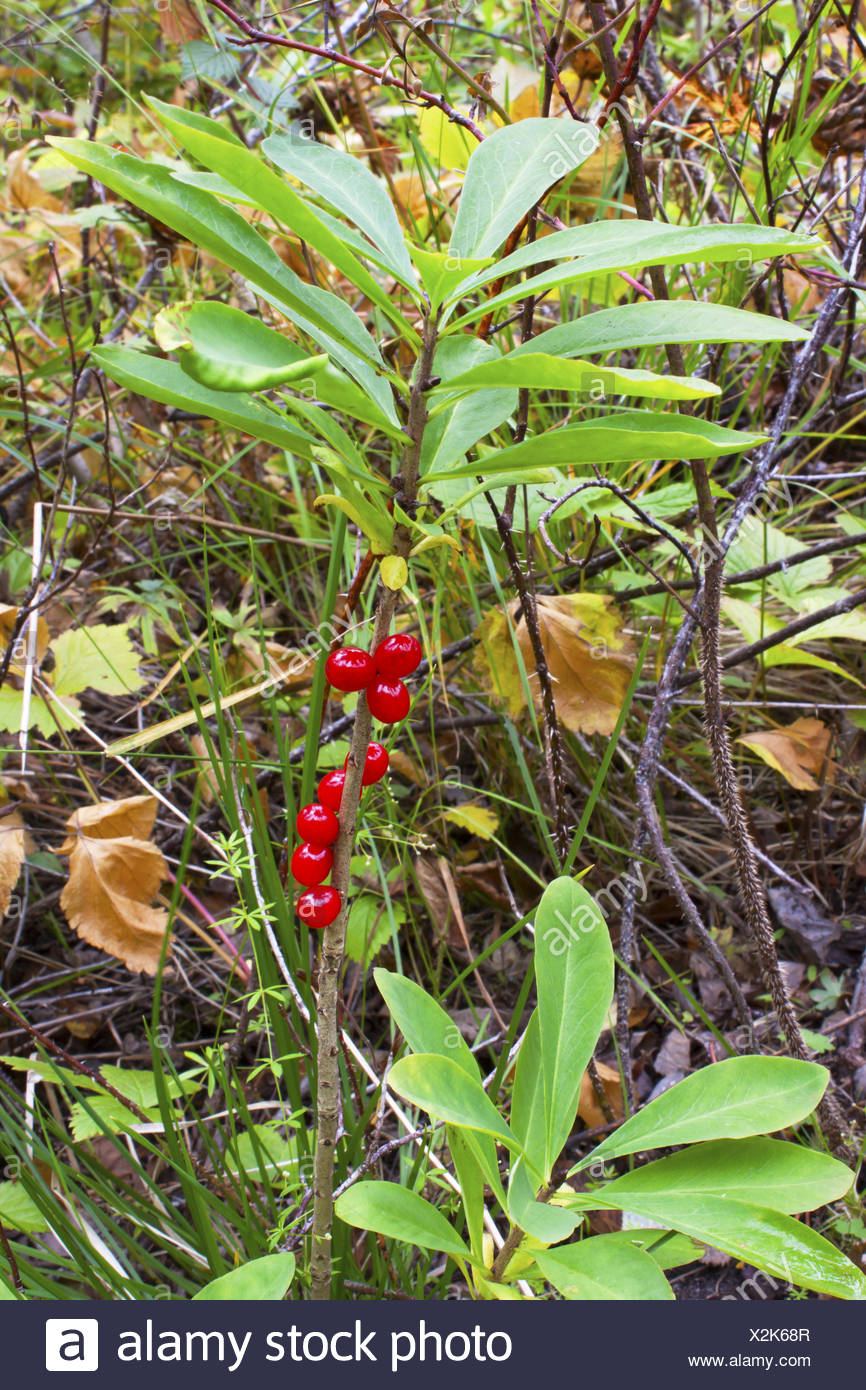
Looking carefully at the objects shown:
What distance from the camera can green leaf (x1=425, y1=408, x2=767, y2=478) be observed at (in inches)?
23.4

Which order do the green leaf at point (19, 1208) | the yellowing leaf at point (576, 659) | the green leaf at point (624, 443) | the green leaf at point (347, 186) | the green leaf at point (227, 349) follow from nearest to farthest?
the green leaf at point (227, 349)
the green leaf at point (624, 443)
the green leaf at point (347, 186)
the green leaf at point (19, 1208)
the yellowing leaf at point (576, 659)

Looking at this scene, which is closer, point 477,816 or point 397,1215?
point 397,1215

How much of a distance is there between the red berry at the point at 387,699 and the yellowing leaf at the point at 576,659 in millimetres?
859

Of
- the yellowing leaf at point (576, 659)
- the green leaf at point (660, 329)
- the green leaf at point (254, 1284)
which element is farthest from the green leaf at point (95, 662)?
the green leaf at point (660, 329)

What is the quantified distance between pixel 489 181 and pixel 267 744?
1.41 m

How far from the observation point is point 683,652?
56.4 inches

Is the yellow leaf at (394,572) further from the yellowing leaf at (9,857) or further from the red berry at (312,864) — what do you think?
the yellowing leaf at (9,857)

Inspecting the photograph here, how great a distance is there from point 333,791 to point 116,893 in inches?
32.7

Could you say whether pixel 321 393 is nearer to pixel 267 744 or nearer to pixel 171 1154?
pixel 171 1154

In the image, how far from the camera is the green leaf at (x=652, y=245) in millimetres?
615

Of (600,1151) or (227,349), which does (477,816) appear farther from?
(227,349)

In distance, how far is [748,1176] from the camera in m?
0.81

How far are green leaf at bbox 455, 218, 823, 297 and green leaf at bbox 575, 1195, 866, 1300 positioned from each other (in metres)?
0.73
